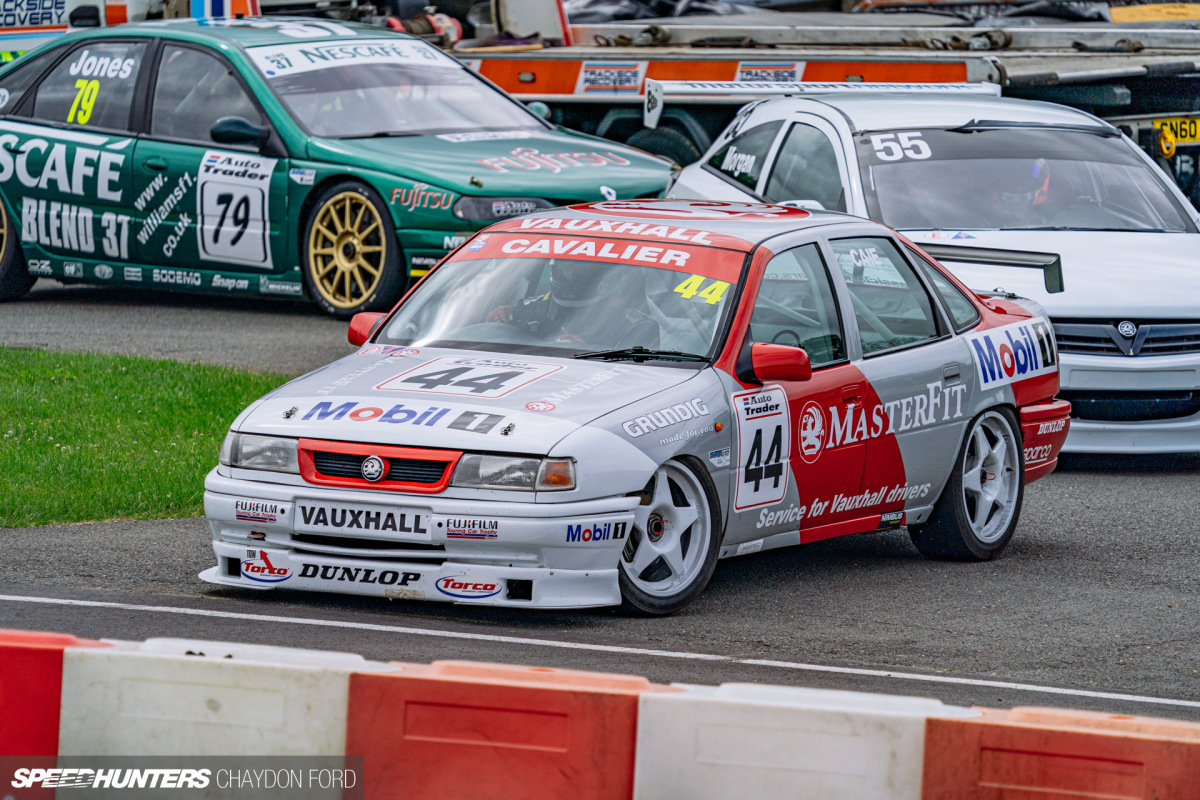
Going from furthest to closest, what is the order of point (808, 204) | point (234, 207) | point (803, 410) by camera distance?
point (234, 207)
point (808, 204)
point (803, 410)

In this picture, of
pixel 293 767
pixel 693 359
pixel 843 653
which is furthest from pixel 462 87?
pixel 293 767

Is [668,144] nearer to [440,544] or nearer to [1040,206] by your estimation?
[1040,206]

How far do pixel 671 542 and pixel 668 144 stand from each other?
9.71 m

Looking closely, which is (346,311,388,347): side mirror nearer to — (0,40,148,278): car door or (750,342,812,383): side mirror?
(750,342,812,383): side mirror

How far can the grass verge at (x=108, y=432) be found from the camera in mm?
8336

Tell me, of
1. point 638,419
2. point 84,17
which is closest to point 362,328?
point 638,419

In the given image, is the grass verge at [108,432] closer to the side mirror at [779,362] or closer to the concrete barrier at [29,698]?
the side mirror at [779,362]

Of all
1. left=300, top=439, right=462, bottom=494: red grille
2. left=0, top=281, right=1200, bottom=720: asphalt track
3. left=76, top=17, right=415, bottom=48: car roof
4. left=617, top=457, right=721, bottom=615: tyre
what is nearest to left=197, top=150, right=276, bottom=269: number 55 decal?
left=76, top=17, right=415, bottom=48: car roof

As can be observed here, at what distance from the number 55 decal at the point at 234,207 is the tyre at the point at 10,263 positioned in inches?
67.7

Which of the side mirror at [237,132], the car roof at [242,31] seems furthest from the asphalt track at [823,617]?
the car roof at [242,31]

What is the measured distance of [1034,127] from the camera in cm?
1164

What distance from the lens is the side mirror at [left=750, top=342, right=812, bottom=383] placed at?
6.94 m

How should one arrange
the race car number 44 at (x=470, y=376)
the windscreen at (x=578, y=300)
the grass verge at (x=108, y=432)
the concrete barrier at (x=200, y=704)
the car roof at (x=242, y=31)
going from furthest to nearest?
the car roof at (x=242, y=31) → the grass verge at (x=108, y=432) → the windscreen at (x=578, y=300) → the race car number 44 at (x=470, y=376) → the concrete barrier at (x=200, y=704)

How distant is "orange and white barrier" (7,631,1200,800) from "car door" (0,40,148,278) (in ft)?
31.5
